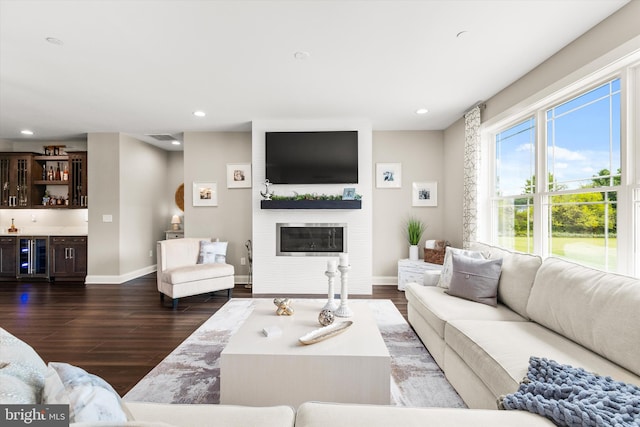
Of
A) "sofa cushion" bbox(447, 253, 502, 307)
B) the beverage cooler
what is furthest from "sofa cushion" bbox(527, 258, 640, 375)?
the beverage cooler

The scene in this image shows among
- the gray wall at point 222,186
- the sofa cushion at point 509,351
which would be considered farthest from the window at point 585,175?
the gray wall at point 222,186

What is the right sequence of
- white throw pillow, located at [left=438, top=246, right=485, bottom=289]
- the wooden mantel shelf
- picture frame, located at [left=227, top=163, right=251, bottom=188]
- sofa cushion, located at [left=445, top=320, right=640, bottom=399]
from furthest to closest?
picture frame, located at [left=227, top=163, right=251, bottom=188], the wooden mantel shelf, white throw pillow, located at [left=438, top=246, right=485, bottom=289], sofa cushion, located at [left=445, top=320, right=640, bottom=399]

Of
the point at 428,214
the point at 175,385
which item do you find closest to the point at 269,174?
the point at 428,214

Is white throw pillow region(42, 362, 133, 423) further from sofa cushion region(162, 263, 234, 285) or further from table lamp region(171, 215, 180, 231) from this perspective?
table lamp region(171, 215, 180, 231)

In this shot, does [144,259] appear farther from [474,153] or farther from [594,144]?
[594,144]

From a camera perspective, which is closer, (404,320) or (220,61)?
(220,61)

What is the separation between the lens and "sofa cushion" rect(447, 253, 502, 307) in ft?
8.35

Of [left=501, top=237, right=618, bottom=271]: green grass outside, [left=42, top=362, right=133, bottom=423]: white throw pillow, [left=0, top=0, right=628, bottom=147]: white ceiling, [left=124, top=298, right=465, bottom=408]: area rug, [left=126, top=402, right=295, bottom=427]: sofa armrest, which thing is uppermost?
[left=0, top=0, right=628, bottom=147]: white ceiling

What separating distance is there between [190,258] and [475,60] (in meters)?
4.18

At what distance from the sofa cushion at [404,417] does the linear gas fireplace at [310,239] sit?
11.6 feet

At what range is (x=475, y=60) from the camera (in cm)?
273

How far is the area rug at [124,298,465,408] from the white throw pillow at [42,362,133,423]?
1323mm

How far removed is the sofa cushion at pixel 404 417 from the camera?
0.98m

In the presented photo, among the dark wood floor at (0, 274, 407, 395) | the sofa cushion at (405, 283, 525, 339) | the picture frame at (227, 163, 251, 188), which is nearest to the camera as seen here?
the sofa cushion at (405, 283, 525, 339)
